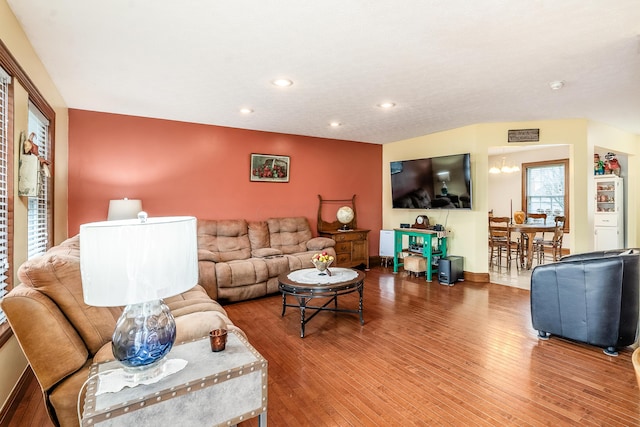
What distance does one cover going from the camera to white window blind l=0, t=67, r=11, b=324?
206 cm

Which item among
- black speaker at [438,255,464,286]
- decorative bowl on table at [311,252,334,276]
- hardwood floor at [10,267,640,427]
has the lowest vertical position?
hardwood floor at [10,267,640,427]

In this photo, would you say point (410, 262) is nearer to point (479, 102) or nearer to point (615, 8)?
point (479, 102)

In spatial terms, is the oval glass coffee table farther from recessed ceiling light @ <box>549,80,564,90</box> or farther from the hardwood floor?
recessed ceiling light @ <box>549,80,564,90</box>

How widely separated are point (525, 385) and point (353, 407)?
1.24 m

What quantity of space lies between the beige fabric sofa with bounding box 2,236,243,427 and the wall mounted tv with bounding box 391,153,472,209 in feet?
15.9

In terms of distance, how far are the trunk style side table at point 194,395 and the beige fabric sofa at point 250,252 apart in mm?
2576

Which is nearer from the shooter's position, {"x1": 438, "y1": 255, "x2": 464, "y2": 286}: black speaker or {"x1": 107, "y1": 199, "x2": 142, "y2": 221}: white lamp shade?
{"x1": 107, "y1": 199, "x2": 142, "y2": 221}: white lamp shade

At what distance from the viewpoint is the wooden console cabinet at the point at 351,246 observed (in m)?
5.66

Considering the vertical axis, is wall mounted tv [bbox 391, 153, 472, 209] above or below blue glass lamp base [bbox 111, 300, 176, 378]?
above

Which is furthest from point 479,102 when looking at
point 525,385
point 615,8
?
point 525,385

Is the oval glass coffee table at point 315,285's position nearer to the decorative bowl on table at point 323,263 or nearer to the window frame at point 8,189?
the decorative bowl on table at point 323,263

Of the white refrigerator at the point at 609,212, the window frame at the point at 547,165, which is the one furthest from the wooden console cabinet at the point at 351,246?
the white refrigerator at the point at 609,212

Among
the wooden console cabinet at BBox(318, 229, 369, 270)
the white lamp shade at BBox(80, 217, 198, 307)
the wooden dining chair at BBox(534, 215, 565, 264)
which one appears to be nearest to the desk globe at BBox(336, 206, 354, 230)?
the wooden console cabinet at BBox(318, 229, 369, 270)

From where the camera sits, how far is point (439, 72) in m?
3.04
